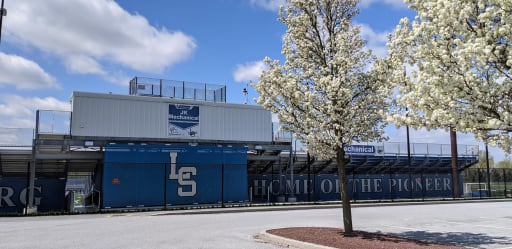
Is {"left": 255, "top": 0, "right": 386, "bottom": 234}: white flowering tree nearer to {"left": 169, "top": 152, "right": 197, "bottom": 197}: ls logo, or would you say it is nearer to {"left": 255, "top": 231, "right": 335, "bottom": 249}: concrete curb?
{"left": 255, "top": 231, "right": 335, "bottom": 249}: concrete curb

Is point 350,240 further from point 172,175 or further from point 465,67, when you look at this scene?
point 172,175

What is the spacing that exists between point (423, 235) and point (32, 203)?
69.8 feet

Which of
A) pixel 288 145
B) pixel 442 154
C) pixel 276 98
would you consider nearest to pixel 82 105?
pixel 288 145

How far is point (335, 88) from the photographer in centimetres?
1106

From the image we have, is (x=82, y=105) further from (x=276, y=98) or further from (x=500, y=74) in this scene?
(x=500, y=74)

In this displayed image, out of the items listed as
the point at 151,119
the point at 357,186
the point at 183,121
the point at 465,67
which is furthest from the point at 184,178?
the point at 465,67

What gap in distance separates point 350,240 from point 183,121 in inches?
807

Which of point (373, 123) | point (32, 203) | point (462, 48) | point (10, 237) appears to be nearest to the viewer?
point (462, 48)

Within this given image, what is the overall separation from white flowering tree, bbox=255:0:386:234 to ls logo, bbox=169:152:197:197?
1755 cm

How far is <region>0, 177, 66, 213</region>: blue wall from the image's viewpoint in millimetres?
26812

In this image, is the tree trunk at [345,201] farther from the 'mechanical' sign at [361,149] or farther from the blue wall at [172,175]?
the 'mechanical' sign at [361,149]

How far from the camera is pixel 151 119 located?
2936 centimetres

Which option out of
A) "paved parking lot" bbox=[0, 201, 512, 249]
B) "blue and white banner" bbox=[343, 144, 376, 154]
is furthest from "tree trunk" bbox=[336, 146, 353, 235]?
"blue and white banner" bbox=[343, 144, 376, 154]

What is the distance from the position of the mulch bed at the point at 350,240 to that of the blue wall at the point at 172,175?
15.1 metres
